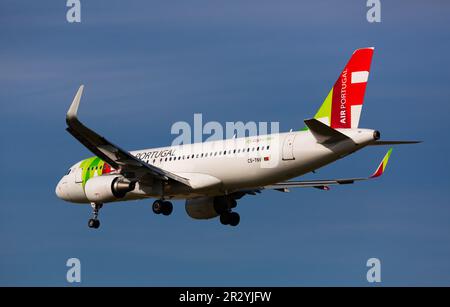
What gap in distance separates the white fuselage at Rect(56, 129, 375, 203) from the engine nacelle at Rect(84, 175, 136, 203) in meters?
0.94

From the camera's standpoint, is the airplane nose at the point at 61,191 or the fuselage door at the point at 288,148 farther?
the airplane nose at the point at 61,191

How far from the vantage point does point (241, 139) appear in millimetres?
63031

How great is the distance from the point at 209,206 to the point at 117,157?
7654mm

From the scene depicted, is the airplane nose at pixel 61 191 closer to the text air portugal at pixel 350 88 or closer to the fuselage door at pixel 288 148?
the fuselage door at pixel 288 148

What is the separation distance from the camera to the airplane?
193ft

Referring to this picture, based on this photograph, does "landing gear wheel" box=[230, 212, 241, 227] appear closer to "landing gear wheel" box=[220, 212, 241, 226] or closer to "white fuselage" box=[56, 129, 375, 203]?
"landing gear wheel" box=[220, 212, 241, 226]

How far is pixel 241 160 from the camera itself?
62.0 metres

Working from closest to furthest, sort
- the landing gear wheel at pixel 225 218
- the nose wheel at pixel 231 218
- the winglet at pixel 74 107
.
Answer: the winglet at pixel 74 107, the nose wheel at pixel 231 218, the landing gear wheel at pixel 225 218

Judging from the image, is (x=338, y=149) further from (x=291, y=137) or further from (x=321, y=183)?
(x=321, y=183)

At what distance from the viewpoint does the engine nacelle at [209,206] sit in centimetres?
6844

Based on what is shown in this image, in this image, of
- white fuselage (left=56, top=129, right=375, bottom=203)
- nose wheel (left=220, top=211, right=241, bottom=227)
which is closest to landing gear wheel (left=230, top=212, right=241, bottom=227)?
nose wheel (left=220, top=211, right=241, bottom=227)

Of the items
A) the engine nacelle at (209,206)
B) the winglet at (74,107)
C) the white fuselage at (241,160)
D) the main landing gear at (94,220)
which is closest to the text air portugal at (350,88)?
the white fuselage at (241,160)

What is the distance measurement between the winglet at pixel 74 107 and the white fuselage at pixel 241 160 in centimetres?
802

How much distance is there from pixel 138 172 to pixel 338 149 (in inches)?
486
